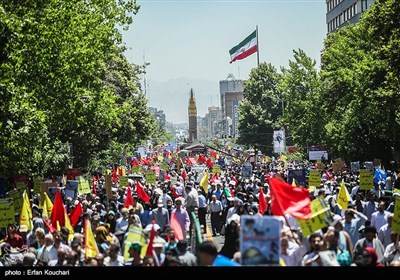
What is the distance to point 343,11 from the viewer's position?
305ft

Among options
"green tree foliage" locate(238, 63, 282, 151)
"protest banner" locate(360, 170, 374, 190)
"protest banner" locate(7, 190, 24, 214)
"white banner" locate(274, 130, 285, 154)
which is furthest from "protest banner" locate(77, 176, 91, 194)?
"green tree foliage" locate(238, 63, 282, 151)

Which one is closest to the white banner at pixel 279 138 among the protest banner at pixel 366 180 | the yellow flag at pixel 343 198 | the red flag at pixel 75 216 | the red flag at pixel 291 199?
the protest banner at pixel 366 180

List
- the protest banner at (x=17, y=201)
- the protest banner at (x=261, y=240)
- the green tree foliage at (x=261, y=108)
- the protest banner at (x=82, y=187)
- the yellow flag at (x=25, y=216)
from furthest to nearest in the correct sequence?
1. the green tree foliage at (x=261, y=108)
2. the protest banner at (x=82, y=187)
3. the protest banner at (x=17, y=201)
4. the yellow flag at (x=25, y=216)
5. the protest banner at (x=261, y=240)

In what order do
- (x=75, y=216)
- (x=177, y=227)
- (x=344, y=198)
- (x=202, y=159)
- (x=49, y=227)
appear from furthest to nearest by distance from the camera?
1. (x=202, y=159)
2. (x=344, y=198)
3. (x=75, y=216)
4. (x=177, y=227)
5. (x=49, y=227)

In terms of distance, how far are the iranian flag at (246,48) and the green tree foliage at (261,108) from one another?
301 inches

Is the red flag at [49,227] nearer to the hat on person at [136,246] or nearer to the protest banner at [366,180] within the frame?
the hat on person at [136,246]

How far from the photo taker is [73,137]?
45750mm

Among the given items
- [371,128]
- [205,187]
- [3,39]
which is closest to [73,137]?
[371,128]

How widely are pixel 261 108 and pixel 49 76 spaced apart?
67.4m

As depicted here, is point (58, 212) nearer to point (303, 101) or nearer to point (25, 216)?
point (25, 216)

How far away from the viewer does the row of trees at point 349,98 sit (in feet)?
109

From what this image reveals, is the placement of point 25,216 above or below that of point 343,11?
below

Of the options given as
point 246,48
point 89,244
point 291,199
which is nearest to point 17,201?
point 89,244

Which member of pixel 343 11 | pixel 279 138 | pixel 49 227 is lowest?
pixel 49 227
